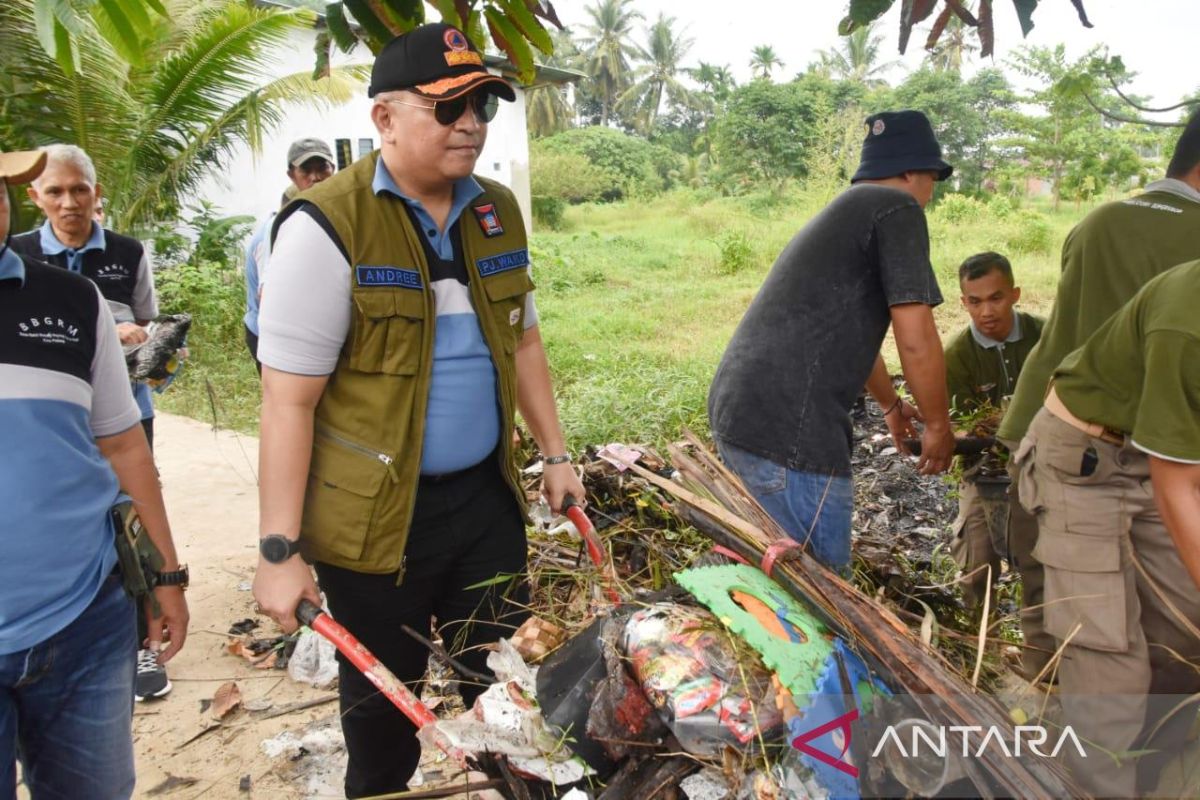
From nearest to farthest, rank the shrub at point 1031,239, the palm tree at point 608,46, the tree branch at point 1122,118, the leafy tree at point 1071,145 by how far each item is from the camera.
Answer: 1. the tree branch at point 1122,118
2. the shrub at point 1031,239
3. the leafy tree at point 1071,145
4. the palm tree at point 608,46

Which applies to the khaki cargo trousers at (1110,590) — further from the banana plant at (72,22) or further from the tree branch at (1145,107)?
the banana plant at (72,22)

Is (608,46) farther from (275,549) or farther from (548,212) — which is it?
(275,549)

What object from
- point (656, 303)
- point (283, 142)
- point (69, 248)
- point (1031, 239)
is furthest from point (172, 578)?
point (1031, 239)

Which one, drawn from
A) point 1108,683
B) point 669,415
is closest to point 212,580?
point 669,415

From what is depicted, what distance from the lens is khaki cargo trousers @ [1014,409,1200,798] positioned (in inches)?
87.8

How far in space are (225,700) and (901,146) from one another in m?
3.13

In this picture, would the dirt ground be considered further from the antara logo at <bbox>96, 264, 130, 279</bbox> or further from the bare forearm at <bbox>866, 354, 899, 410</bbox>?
the bare forearm at <bbox>866, 354, 899, 410</bbox>

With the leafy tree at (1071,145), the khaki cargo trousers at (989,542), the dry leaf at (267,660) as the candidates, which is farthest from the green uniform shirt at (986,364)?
the leafy tree at (1071,145)

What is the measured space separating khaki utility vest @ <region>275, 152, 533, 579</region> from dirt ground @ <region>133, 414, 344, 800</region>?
4.07 feet

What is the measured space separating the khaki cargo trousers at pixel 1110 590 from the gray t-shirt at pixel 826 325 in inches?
22.0

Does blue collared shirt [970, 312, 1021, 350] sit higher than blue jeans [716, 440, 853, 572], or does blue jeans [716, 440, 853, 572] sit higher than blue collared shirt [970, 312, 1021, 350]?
blue collared shirt [970, 312, 1021, 350]

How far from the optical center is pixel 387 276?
1.89 m

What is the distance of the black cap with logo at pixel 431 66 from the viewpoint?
185cm

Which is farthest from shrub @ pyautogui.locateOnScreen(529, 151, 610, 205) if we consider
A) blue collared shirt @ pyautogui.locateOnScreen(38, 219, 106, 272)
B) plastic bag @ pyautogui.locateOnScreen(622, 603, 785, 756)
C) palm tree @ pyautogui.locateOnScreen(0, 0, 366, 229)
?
plastic bag @ pyautogui.locateOnScreen(622, 603, 785, 756)
